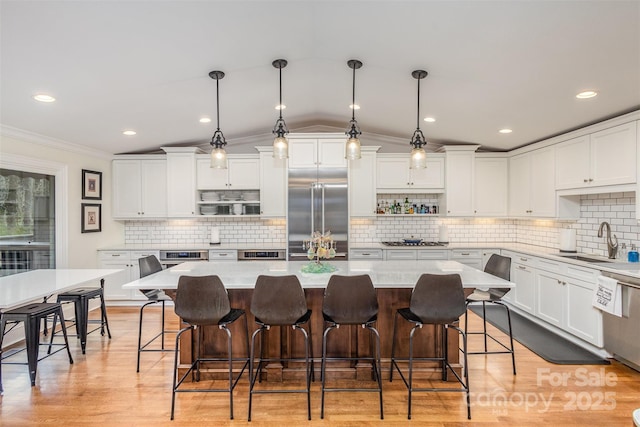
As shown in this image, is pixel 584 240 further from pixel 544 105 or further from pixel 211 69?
pixel 211 69

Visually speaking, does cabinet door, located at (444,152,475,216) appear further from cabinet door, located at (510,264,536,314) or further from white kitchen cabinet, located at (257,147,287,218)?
white kitchen cabinet, located at (257,147,287,218)

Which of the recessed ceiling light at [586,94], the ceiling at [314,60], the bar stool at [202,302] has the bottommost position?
the bar stool at [202,302]

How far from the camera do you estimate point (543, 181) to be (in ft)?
15.1

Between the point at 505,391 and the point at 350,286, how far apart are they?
1615 millimetres

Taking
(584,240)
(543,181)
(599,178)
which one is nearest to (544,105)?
(599,178)

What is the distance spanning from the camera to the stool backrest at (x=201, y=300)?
7.90 feet

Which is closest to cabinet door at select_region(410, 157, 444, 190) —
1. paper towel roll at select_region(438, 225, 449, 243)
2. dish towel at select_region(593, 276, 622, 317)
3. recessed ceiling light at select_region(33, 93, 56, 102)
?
paper towel roll at select_region(438, 225, 449, 243)

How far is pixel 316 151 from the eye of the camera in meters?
5.06

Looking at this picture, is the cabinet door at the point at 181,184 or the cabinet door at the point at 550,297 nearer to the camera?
the cabinet door at the point at 550,297

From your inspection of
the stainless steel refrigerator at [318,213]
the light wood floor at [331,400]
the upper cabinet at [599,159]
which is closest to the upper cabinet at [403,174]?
the stainless steel refrigerator at [318,213]

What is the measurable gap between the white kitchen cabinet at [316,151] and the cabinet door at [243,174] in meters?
0.65

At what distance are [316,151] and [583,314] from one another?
3711 mm

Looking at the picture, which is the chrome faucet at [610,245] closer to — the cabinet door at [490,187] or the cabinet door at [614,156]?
the cabinet door at [614,156]

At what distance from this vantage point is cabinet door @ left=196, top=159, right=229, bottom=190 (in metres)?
5.34
